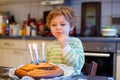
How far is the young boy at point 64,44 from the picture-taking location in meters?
0.92

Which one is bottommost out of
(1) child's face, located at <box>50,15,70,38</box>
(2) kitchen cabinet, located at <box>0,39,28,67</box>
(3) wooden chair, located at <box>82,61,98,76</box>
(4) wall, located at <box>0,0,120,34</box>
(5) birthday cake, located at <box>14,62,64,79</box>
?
(2) kitchen cabinet, located at <box>0,39,28,67</box>

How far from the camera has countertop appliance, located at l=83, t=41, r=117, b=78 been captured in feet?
6.47

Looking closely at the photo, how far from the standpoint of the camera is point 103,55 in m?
1.96

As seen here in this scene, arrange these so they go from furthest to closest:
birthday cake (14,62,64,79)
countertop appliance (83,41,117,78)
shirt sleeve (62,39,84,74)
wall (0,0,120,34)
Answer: wall (0,0,120,34) → countertop appliance (83,41,117,78) → shirt sleeve (62,39,84,74) → birthday cake (14,62,64,79)

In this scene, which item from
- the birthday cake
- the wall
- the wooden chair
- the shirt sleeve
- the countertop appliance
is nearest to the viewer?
the birthday cake

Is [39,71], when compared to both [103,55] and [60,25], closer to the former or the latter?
[60,25]

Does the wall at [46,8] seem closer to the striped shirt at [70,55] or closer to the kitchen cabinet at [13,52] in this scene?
the kitchen cabinet at [13,52]

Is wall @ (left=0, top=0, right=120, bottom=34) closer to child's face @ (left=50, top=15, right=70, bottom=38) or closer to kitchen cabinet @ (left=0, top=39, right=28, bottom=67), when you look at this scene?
kitchen cabinet @ (left=0, top=39, right=28, bottom=67)

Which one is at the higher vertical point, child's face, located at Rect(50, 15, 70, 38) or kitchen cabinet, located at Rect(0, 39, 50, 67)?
child's face, located at Rect(50, 15, 70, 38)

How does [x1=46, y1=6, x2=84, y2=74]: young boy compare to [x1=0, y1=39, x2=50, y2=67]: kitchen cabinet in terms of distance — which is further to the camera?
[x1=0, y1=39, x2=50, y2=67]: kitchen cabinet

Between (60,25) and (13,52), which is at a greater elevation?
(60,25)

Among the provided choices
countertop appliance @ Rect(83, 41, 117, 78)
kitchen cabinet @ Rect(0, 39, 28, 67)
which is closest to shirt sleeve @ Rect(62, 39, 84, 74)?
countertop appliance @ Rect(83, 41, 117, 78)

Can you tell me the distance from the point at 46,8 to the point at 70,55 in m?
1.95

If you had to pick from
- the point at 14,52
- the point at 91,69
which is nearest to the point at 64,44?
the point at 91,69
